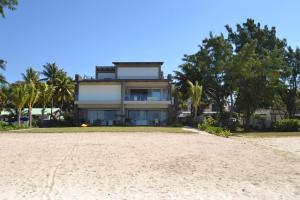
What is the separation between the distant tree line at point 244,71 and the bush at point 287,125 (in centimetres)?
396

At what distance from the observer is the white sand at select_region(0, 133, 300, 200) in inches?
372

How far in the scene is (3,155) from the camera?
16281mm

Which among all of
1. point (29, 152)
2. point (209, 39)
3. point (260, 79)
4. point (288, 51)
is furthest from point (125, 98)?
point (29, 152)

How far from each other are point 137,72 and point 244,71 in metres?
15.9

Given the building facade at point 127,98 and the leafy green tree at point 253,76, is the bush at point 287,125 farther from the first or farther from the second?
the building facade at point 127,98

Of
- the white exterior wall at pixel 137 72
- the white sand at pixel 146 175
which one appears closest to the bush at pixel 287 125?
the white exterior wall at pixel 137 72

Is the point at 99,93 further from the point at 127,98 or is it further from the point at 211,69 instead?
the point at 211,69

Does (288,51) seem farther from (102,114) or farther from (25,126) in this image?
(25,126)

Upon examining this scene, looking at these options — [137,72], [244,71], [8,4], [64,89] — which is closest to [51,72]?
[64,89]

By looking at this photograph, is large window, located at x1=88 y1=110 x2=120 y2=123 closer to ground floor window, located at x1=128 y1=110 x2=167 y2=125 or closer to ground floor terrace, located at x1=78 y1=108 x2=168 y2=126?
ground floor terrace, located at x1=78 y1=108 x2=168 y2=126

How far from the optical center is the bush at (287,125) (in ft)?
148

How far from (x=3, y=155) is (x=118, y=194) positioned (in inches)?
330

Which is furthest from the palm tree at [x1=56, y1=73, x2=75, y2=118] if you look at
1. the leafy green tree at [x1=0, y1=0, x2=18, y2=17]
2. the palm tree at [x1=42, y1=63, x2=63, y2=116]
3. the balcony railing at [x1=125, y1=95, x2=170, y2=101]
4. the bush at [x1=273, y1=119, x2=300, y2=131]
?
the leafy green tree at [x1=0, y1=0, x2=18, y2=17]

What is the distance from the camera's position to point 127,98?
5350 centimetres
